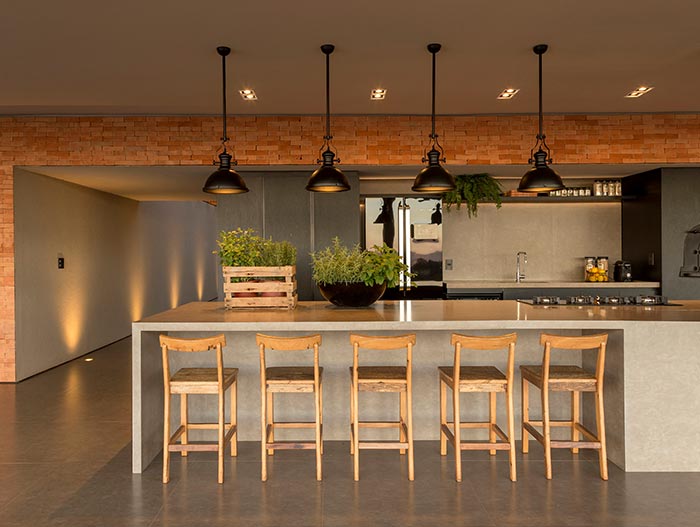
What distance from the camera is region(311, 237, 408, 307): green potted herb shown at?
14.5 ft

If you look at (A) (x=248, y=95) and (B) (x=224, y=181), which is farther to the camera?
(A) (x=248, y=95)

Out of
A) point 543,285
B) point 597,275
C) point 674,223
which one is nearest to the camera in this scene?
point 674,223

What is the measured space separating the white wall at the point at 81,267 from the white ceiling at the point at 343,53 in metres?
1.58

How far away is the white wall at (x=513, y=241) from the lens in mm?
8375

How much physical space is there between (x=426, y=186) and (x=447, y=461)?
2036mm

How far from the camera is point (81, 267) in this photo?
8.88 m

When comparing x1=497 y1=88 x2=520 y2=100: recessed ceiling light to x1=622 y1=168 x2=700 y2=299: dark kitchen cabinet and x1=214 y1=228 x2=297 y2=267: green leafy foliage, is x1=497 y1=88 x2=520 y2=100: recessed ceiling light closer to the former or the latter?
x1=622 y1=168 x2=700 y2=299: dark kitchen cabinet

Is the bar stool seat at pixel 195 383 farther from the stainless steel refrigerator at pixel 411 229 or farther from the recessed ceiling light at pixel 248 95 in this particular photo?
the stainless steel refrigerator at pixel 411 229

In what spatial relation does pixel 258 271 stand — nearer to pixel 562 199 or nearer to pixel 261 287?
pixel 261 287

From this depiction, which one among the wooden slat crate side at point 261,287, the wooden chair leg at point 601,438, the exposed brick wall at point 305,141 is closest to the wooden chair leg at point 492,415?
the wooden chair leg at point 601,438

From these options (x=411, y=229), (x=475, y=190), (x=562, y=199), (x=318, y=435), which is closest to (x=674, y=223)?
(x=562, y=199)

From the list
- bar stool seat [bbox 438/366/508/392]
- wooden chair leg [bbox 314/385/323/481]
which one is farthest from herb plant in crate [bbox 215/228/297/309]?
bar stool seat [bbox 438/366/508/392]

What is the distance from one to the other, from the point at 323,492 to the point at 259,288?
1.62 meters

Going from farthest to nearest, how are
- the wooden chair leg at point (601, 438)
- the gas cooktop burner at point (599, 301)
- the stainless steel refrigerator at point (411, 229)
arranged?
1. the stainless steel refrigerator at point (411, 229)
2. the gas cooktop burner at point (599, 301)
3. the wooden chair leg at point (601, 438)
